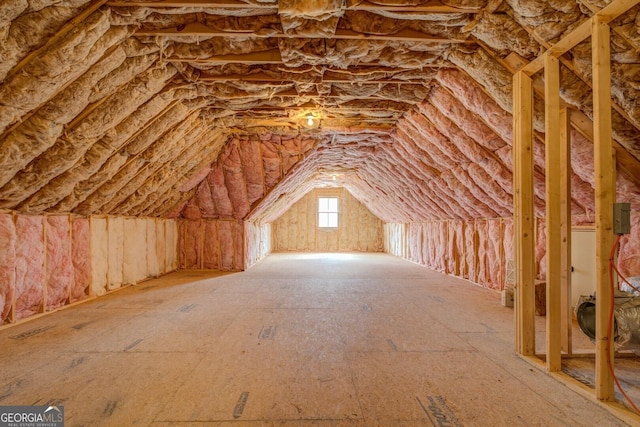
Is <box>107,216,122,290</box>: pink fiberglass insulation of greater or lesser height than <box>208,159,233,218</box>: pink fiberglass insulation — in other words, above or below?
below

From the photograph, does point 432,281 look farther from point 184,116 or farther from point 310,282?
point 184,116

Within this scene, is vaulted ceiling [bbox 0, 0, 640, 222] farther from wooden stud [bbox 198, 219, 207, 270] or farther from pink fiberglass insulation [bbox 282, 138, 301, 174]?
wooden stud [bbox 198, 219, 207, 270]

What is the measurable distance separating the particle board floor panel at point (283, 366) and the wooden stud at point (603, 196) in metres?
0.35

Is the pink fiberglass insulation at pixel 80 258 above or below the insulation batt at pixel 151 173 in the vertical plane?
below

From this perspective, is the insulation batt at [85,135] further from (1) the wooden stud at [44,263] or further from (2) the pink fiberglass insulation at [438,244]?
(2) the pink fiberglass insulation at [438,244]

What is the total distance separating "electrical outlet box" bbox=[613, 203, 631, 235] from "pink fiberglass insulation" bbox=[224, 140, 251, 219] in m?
6.66

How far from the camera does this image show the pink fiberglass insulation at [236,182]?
7815 mm

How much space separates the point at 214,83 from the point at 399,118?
3.21m

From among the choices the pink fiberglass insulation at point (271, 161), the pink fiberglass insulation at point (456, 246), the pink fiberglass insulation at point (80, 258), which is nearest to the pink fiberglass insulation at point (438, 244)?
the pink fiberglass insulation at point (456, 246)

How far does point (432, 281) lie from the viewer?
7.68m

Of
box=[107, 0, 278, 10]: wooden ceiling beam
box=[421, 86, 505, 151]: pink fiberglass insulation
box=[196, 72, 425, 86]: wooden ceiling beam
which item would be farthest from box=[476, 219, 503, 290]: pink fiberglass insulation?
box=[107, 0, 278, 10]: wooden ceiling beam

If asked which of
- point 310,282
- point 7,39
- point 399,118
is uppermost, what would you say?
point 399,118

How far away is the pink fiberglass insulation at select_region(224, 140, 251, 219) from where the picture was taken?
25.6ft

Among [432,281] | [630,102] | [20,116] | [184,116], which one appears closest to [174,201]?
[184,116]
